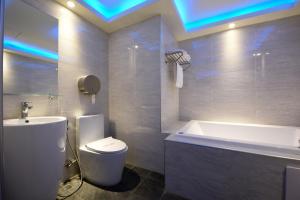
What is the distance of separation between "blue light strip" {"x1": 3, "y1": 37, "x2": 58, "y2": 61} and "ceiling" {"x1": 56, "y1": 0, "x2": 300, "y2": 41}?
0.63 m

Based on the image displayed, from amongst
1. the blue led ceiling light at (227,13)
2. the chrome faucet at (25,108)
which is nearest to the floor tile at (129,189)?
the chrome faucet at (25,108)

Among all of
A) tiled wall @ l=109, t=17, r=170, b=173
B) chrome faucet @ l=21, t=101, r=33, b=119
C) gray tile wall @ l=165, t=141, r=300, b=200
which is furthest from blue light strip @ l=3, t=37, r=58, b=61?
gray tile wall @ l=165, t=141, r=300, b=200

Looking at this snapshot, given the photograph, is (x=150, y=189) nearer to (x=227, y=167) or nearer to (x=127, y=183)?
(x=127, y=183)

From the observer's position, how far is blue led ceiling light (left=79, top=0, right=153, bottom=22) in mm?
1676

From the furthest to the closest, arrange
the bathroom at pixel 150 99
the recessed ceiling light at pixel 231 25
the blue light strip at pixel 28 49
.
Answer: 1. the recessed ceiling light at pixel 231 25
2. the blue light strip at pixel 28 49
3. the bathroom at pixel 150 99

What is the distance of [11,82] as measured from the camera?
119 centimetres

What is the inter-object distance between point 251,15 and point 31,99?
2.81m

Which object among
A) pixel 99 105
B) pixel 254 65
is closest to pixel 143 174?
pixel 99 105

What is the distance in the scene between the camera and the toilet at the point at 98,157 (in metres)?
1.47

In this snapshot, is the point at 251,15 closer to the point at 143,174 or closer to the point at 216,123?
the point at 216,123

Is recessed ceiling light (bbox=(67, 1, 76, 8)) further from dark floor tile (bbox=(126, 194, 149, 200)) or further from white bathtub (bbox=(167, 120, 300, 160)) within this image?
dark floor tile (bbox=(126, 194, 149, 200))

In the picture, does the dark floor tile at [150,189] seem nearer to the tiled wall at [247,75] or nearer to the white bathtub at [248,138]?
the white bathtub at [248,138]

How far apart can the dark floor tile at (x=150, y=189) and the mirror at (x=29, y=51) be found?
1.44 m

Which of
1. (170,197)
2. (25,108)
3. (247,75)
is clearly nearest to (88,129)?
(25,108)
